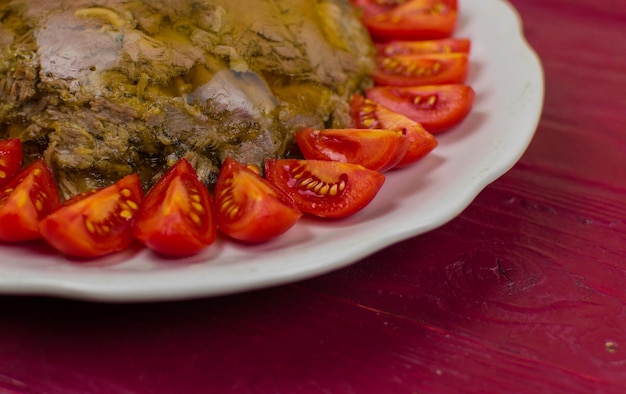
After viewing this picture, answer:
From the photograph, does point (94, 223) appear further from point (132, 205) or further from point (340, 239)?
point (340, 239)

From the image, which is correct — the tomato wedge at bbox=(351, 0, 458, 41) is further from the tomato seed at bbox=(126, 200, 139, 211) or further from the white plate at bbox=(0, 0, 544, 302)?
the tomato seed at bbox=(126, 200, 139, 211)

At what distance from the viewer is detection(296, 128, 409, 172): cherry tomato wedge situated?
2.25 metres

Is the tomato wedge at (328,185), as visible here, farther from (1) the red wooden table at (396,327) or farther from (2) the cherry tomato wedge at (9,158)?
(2) the cherry tomato wedge at (9,158)

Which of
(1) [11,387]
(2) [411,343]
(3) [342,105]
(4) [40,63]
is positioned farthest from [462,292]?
(4) [40,63]

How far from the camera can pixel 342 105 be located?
101 inches

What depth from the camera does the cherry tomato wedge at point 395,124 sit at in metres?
2.38

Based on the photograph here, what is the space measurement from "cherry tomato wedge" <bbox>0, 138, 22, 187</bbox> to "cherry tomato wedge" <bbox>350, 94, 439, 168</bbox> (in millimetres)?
1147

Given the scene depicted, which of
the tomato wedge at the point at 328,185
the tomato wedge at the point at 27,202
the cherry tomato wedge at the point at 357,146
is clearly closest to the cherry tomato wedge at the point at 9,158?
the tomato wedge at the point at 27,202

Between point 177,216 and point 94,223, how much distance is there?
0.23m

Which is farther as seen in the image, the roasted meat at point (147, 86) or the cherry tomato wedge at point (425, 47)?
the cherry tomato wedge at point (425, 47)

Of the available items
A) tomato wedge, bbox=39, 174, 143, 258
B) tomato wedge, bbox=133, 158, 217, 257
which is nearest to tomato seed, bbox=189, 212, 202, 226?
tomato wedge, bbox=133, 158, 217, 257

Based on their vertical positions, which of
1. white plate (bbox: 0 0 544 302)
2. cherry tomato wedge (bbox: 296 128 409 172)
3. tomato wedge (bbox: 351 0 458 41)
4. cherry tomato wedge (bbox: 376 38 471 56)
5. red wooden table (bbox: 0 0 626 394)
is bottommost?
red wooden table (bbox: 0 0 626 394)

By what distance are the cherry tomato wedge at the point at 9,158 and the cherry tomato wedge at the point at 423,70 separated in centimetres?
136

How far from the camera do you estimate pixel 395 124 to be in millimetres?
2455
